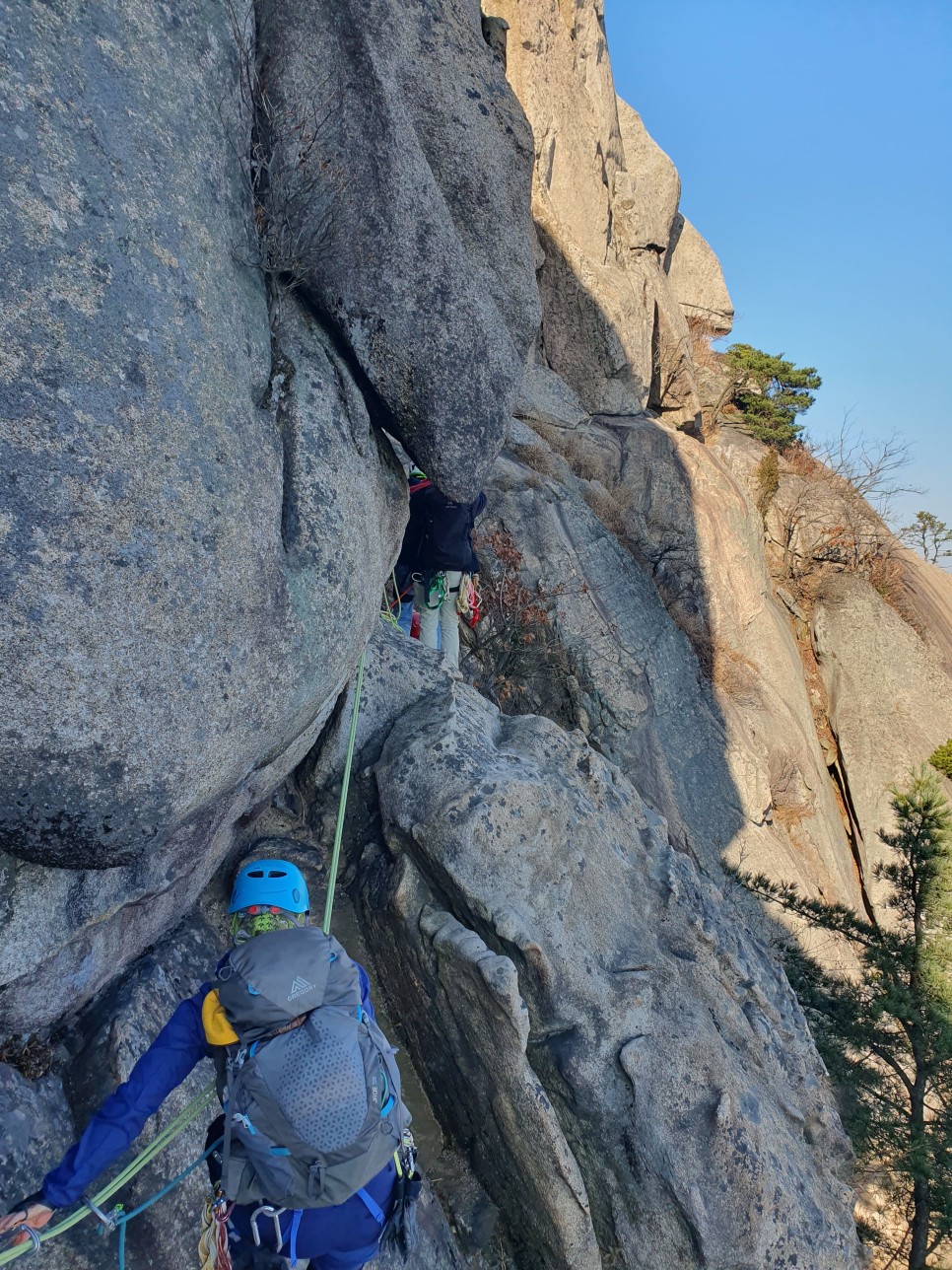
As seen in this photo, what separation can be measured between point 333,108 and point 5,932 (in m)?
4.93

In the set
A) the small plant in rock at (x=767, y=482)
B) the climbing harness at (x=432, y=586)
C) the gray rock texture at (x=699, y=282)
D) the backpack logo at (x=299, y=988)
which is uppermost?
the gray rock texture at (x=699, y=282)

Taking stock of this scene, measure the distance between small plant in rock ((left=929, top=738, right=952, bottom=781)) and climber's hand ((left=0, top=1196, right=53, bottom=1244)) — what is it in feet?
56.6

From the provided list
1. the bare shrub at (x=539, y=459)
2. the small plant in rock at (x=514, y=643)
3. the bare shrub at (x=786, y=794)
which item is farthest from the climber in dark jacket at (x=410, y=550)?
the bare shrub at (x=786, y=794)

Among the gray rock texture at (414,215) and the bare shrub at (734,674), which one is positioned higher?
the gray rock texture at (414,215)

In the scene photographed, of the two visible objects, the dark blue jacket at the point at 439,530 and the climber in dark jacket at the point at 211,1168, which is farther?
the dark blue jacket at the point at 439,530

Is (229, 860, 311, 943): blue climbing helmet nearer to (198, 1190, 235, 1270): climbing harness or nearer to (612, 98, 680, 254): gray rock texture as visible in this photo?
(198, 1190, 235, 1270): climbing harness

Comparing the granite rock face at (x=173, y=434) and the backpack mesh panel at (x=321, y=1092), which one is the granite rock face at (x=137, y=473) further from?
the backpack mesh panel at (x=321, y=1092)

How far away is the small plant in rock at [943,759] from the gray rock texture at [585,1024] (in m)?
11.9

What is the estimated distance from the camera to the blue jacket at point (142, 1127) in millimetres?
2932

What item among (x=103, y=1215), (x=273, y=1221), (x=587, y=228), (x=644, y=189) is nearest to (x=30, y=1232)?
(x=103, y=1215)

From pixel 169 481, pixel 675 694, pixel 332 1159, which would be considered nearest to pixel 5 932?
pixel 332 1159

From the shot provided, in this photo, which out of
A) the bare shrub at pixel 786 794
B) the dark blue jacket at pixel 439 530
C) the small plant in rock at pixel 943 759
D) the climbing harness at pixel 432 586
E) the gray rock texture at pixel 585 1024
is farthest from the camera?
the small plant in rock at pixel 943 759

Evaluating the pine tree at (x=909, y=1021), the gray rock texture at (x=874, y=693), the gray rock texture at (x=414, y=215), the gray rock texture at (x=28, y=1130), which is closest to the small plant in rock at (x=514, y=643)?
the pine tree at (x=909, y=1021)

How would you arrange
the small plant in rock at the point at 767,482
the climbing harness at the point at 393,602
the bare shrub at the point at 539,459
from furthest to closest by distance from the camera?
1. the small plant in rock at the point at 767,482
2. the bare shrub at the point at 539,459
3. the climbing harness at the point at 393,602
